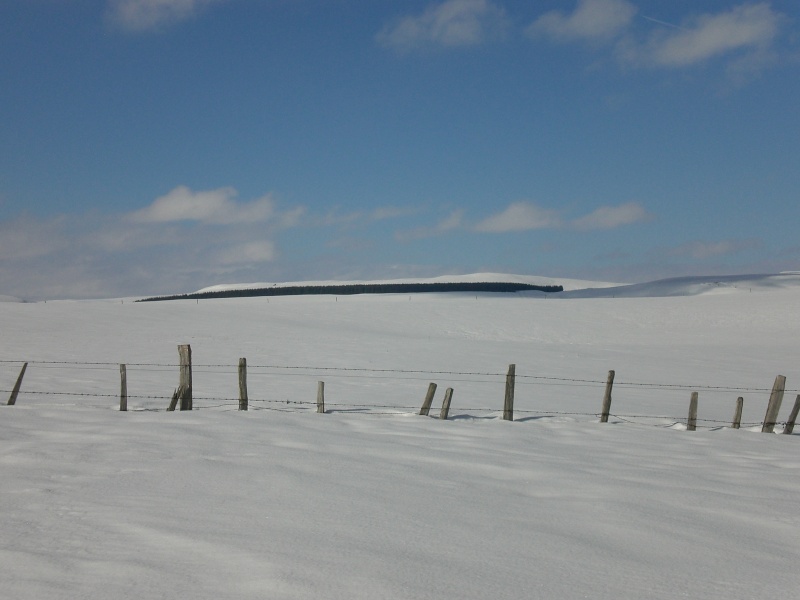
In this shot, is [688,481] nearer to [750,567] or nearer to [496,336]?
[750,567]

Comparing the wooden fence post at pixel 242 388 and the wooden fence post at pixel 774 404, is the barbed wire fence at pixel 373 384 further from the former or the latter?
the wooden fence post at pixel 242 388

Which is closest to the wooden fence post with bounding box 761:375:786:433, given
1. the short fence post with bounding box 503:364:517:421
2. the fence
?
the fence

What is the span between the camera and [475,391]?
21.2m

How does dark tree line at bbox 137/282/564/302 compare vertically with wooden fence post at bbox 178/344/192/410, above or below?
above

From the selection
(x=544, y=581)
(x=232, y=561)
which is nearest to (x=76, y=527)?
(x=232, y=561)

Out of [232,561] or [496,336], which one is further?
[496,336]

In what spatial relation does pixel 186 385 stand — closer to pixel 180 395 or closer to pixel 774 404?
pixel 180 395

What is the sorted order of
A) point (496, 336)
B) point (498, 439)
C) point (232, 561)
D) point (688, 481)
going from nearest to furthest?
point (232, 561) → point (688, 481) → point (498, 439) → point (496, 336)

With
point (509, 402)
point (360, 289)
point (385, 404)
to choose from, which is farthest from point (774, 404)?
point (360, 289)

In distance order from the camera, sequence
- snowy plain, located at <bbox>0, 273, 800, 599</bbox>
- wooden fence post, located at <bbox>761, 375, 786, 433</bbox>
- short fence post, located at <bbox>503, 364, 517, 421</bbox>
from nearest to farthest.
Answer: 1. snowy plain, located at <bbox>0, 273, 800, 599</bbox>
2. short fence post, located at <bbox>503, 364, 517, 421</bbox>
3. wooden fence post, located at <bbox>761, 375, 786, 433</bbox>

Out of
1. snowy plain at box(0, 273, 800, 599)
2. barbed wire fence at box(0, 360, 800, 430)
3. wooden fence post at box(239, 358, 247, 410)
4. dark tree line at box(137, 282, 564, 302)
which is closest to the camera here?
snowy plain at box(0, 273, 800, 599)

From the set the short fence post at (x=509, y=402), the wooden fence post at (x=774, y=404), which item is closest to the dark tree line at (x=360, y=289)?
the wooden fence post at (x=774, y=404)

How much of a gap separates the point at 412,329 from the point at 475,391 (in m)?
19.8

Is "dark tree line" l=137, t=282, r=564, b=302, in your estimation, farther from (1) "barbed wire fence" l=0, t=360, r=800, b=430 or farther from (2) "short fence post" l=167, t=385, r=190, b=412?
(2) "short fence post" l=167, t=385, r=190, b=412
